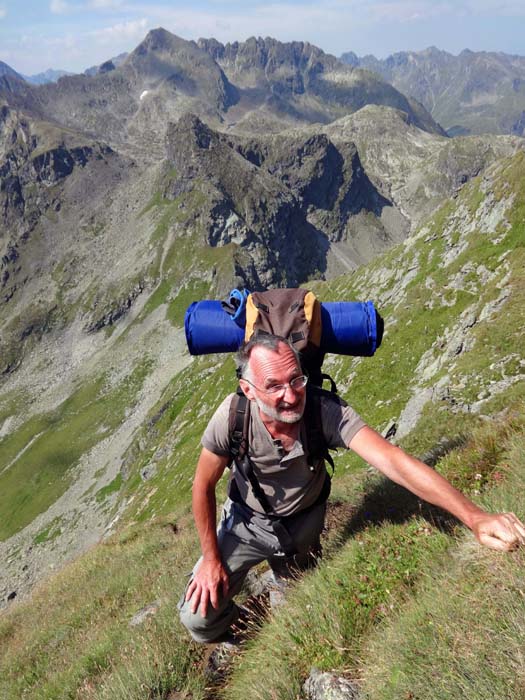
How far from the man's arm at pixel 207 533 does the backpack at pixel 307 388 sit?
33 cm

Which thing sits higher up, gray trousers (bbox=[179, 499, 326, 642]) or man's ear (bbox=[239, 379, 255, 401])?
man's ear (bbox=[239, 379, 255, 401])

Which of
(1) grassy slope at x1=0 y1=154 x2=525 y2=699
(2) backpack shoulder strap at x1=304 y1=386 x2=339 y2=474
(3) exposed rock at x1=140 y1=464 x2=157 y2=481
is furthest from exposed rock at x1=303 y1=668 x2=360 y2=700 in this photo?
(3) exposed rock at x1=140 y1=464 x2=157 y2=481

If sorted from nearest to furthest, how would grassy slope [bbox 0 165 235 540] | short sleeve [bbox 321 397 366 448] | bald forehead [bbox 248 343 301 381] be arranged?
1. bald forehead [bbox 248 343 301 381]
2. short sleeve [bbox 321 397 366 448]
3. grassy slope [bbox 0 165 235 540]

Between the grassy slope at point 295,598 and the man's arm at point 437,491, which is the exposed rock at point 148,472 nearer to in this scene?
the grassy slope at point 295,598

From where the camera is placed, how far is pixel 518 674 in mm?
2600

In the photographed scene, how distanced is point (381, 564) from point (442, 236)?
143ft

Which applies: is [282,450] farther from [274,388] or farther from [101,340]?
[101,340]

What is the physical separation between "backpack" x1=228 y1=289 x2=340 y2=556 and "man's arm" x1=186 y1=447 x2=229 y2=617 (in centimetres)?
33

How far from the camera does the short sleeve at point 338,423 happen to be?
5121mm

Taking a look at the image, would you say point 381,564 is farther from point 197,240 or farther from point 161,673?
point 197,240

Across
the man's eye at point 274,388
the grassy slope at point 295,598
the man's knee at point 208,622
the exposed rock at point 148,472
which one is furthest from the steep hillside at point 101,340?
the man's eye at point 274,388

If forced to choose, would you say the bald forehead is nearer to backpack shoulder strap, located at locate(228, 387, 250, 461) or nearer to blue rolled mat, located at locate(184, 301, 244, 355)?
backpack shoulder strap, located at locate(228, 387, 250, 461)

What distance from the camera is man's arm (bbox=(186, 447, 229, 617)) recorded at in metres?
5.30

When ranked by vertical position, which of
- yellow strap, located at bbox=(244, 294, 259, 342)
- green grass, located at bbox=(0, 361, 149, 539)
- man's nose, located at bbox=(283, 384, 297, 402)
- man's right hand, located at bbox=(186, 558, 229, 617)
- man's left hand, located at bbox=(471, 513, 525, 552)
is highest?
yellow strap, located at bbox=(244, 294, 259, 342)
